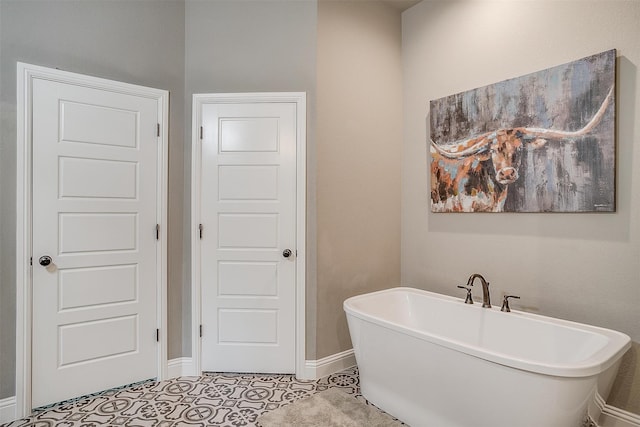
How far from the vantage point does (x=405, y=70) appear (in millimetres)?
3072

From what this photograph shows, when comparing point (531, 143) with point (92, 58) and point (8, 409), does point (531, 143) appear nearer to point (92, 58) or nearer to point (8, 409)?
point (92, 58)

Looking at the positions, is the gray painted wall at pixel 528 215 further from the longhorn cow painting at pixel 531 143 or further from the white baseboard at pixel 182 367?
the white baseboard at pixel 182 367

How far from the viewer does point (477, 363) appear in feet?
5.20

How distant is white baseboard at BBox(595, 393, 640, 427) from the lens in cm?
183

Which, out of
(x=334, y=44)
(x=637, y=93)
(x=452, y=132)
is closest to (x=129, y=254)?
(x=334, y=44)

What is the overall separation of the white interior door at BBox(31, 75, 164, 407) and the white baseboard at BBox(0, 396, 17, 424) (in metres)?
0.11

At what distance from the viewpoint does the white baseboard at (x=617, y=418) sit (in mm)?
1825

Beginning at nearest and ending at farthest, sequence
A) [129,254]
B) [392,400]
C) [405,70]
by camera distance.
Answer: [392,400] < [129,254] < [405,70]

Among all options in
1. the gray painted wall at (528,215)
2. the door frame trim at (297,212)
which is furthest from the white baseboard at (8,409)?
the gray painted wall at (528,215)

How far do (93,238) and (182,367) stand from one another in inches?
46.3

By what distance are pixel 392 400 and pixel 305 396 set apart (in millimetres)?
612

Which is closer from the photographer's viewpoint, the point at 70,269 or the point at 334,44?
the point at 70,269

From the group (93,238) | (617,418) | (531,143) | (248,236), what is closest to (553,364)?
(617,418)

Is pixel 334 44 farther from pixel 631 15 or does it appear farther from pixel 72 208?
pixel 72 208
